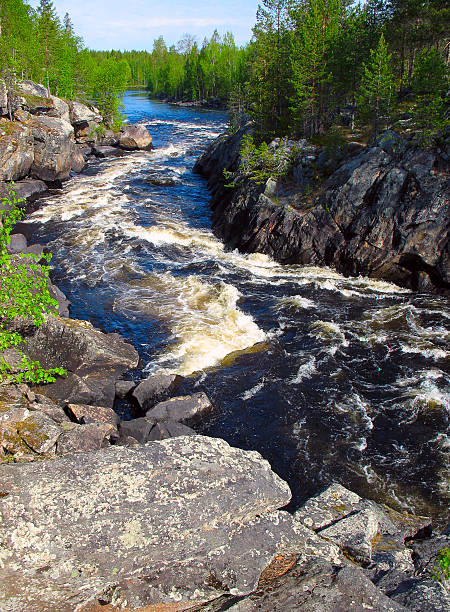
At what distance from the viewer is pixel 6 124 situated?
45594 millimetres

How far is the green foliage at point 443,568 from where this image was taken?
8.39 m

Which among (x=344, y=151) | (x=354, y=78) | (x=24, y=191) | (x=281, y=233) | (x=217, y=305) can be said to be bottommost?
(x=217, y=305)

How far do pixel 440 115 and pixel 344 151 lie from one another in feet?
24.4

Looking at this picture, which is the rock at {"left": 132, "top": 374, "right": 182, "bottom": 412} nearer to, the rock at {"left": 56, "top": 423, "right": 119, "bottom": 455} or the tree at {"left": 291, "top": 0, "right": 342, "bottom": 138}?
the rock at {"left": 56, "top": 423, "right": 119, "bottom": 455}

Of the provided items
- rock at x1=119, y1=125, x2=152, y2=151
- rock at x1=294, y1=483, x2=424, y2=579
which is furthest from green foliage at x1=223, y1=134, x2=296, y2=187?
rock at x1=119, y1=125, x2=152, y2=151

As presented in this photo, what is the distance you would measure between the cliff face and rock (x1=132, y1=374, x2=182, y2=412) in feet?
51.8

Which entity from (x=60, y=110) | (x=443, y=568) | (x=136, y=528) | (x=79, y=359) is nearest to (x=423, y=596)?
(x=443, y=568)

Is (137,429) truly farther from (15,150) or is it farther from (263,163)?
(15,150)

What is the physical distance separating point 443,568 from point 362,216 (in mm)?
24121

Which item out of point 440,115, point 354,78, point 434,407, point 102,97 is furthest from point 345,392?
point 102,97

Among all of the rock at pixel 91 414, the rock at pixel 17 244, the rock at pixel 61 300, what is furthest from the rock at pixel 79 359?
the rock at pixel 17 244

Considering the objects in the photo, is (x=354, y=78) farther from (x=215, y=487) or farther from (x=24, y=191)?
(x=215, y=487)

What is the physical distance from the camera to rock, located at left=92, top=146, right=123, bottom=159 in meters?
63.6

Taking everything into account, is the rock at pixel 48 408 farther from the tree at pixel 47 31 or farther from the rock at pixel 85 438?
the tree at pixel 47 31
